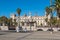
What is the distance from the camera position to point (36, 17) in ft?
548

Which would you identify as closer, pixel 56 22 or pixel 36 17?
pixel 56 22

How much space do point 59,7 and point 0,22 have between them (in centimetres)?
6892

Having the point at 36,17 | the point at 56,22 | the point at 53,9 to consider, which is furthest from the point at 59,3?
the point at 36,17

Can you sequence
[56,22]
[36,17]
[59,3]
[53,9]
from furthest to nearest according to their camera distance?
[36,17] < [56,22] < [53,9] < [59,3]

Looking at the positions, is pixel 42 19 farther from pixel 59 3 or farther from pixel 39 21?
pixel 59 3

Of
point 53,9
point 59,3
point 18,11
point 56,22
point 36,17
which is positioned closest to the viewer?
point 59,3

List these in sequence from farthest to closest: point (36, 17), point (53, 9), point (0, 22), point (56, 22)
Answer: point (36, 17), point (0, 22), point (56, 22), point (53, 9)

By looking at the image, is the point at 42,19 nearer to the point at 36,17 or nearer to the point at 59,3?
the point at 36,17

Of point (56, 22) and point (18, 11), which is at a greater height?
point (18, 11)

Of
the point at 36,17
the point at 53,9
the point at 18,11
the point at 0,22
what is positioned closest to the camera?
the point at 53,9

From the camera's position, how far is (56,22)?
102625 mm

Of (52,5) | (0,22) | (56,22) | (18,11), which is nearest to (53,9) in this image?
(52,5)

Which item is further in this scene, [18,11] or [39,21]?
[39,21]

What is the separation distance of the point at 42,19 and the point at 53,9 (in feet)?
377
